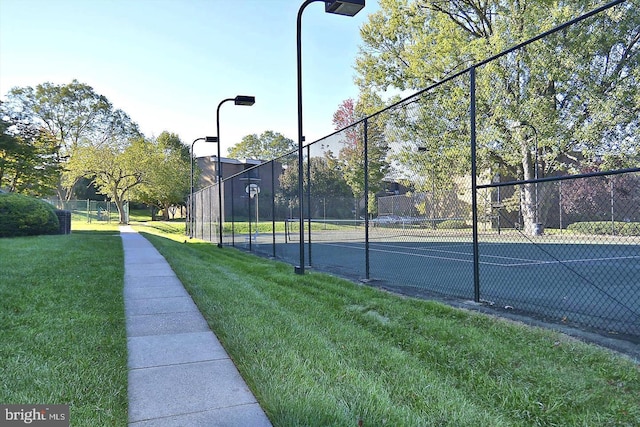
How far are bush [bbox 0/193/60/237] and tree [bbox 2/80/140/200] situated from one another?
26241 mm

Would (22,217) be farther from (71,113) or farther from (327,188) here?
(71,113)

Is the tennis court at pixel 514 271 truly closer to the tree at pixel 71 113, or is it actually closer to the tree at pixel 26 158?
the tree at pixel 26 158

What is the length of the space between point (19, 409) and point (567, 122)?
41.9 feet

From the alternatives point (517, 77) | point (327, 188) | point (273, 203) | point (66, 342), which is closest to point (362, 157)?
point (327, 188)

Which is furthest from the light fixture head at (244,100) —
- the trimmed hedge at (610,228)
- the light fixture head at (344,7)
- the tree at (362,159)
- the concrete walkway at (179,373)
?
the trimmed hedge at (610,228)

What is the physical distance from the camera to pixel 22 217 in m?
13.5

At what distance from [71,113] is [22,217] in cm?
3366

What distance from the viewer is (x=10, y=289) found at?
16.9ft

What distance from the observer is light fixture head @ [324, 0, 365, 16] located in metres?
6.40

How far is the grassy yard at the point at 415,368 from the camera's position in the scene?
2.29 metres

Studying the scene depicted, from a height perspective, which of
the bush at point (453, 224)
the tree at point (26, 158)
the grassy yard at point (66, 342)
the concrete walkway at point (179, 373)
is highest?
the tree at point (26, 158)

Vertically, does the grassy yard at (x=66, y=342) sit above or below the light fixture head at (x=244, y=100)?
below

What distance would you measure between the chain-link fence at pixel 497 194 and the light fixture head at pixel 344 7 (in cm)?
169

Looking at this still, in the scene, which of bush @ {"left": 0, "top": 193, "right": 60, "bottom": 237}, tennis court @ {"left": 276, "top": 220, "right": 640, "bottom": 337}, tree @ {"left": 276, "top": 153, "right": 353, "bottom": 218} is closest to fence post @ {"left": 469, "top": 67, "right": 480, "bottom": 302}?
tennis court @ {"left": 276, "top": 220, "right": 640, "bottom": 337}
